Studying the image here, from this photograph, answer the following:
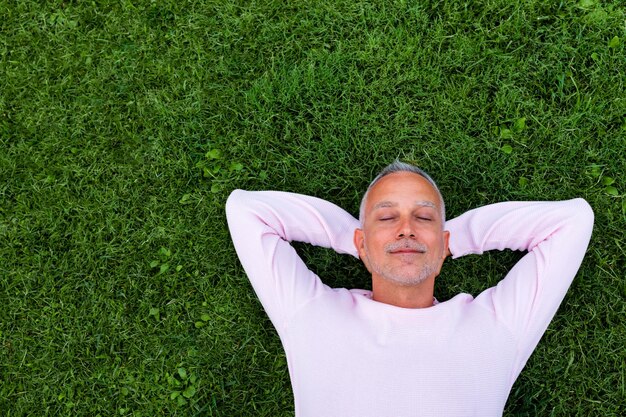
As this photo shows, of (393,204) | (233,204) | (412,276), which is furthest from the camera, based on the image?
(233,204)

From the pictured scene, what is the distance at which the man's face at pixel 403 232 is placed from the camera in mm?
3586

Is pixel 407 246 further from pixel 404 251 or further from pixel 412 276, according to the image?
pixel 412 276

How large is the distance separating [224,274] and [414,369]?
73.0 inches

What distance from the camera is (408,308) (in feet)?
12.3

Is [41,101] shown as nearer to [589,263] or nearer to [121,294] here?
[121,294]

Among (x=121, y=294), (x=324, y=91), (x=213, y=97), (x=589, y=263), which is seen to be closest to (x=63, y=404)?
(x=121, y=294)

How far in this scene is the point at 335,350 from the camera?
358 cm

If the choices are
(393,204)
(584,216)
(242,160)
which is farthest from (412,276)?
(242,160)

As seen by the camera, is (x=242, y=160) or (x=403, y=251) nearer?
(x=403, y=251)

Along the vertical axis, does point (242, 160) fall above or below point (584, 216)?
below

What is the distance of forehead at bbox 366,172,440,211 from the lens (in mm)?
3764

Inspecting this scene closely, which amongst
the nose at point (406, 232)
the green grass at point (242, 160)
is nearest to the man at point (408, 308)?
the nose at point (406, 232)

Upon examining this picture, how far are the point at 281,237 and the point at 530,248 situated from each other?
73.2 inches

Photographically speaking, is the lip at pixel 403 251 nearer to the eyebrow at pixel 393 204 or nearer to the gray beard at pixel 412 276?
the gray beard at pixel 412 276
